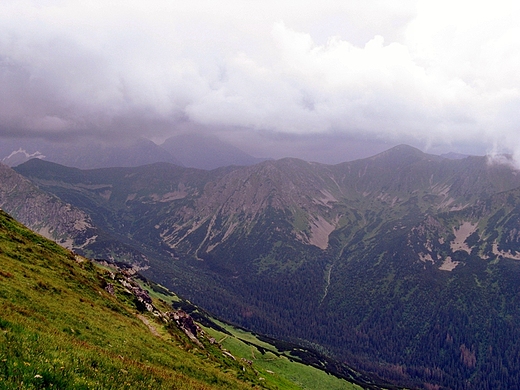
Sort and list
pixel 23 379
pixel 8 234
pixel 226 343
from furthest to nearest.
Result: pixel 226 343 < pixel 8 234 < pixel 23 379

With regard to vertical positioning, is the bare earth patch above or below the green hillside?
below

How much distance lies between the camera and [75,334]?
30609mm

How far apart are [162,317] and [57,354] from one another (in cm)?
5439

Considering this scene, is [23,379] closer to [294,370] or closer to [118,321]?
[118,321]

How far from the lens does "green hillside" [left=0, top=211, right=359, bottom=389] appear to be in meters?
14.0

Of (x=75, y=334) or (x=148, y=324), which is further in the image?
(x=148, y=324)

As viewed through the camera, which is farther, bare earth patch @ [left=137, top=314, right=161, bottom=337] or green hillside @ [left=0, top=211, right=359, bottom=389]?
bare earth patch @ [left=137, top=314, right=161, bottom=337]

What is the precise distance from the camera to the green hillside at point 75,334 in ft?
46.1

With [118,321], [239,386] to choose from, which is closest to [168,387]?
[239,386]

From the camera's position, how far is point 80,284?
53812 mm

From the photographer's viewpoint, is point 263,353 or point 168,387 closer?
point 168,387

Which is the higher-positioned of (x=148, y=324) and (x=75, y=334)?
(x=75, y=334)

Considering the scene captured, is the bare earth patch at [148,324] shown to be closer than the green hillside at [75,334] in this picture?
No

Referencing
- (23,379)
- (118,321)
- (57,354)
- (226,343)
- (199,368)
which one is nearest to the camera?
(23,379)
